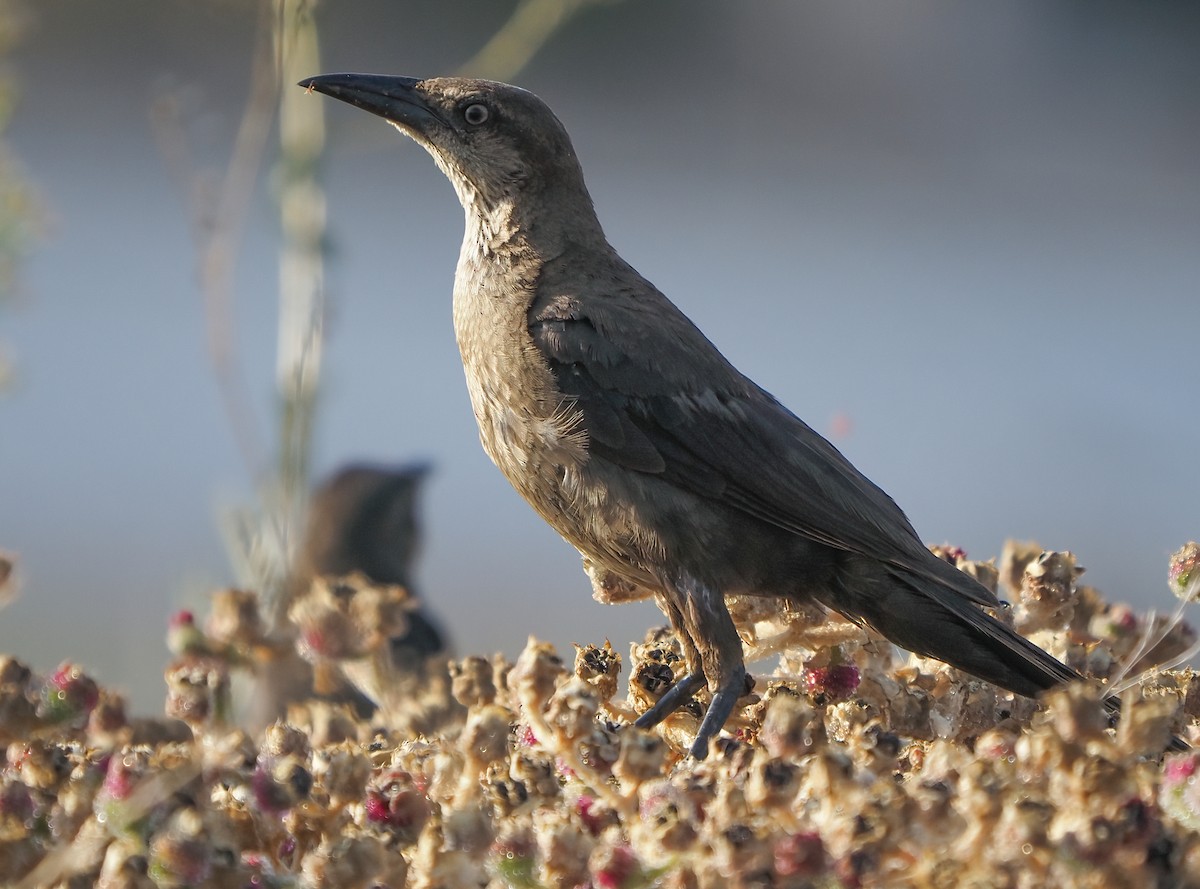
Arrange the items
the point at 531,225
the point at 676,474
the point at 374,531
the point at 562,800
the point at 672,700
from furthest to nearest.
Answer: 1. the point at 374,531
2. the point at 531,225
3. the point at 676,474
4. the point at 672,700
5. the point at 562,800

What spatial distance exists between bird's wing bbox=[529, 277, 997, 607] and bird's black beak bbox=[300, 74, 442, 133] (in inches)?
23.5

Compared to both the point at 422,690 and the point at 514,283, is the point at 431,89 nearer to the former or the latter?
the point at 514,283

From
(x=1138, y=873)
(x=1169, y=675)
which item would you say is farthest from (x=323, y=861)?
(x=1169, y=675)

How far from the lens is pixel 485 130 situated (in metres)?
2.84

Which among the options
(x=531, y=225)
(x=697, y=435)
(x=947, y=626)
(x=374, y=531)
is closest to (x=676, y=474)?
(x=697, y=435)

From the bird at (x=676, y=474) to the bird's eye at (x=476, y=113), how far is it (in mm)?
322

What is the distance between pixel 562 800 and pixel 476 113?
1.88 meters

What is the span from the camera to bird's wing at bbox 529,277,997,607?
2379 mm

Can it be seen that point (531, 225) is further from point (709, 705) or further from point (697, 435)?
point (709, 705)

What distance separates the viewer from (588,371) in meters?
2.43

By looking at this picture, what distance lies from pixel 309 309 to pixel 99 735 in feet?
3.97

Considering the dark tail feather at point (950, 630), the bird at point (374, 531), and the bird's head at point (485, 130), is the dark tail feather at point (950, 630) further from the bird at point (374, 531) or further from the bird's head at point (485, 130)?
the bird at point (374, 531)

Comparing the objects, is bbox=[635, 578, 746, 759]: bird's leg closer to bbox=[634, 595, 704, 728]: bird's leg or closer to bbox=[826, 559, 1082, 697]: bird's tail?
bbox=[634, 595, 704, 728]: bird's leg

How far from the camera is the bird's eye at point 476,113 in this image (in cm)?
283
